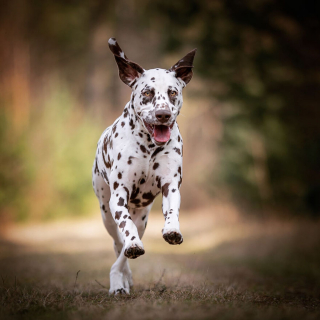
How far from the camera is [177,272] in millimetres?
8773

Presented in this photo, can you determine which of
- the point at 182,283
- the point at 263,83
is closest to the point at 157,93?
the point at 182,283

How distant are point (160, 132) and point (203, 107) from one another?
19.2 metres

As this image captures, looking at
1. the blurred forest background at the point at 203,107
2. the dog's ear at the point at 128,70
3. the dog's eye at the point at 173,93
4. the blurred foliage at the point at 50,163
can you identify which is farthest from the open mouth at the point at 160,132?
the blurred foliage at the point at 50,163

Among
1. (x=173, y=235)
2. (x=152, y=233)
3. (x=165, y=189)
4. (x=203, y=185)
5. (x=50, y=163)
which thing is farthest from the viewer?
(x=203, y=185)

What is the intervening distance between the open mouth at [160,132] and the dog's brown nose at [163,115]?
0.15 meters

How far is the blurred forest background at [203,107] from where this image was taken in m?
12.6

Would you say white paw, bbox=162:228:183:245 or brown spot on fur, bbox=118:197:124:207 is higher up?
brown spot on fur, bbox=118:197:124:207

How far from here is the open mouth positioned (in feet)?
16.1

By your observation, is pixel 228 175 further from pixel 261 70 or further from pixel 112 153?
pixel 112 153

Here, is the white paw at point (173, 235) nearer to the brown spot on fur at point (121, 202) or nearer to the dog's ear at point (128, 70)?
the brown spot on fur at point (121, 202)

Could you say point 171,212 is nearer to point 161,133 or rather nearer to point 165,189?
point 165,189

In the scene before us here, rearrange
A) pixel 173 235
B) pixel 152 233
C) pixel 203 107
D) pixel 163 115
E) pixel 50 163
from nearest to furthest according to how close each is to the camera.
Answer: pixel 173 235
pixel 163 115
pixel 152 233
pixel 50 163
pixel 203 107

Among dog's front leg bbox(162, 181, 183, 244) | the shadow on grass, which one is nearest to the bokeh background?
the shadow on grass

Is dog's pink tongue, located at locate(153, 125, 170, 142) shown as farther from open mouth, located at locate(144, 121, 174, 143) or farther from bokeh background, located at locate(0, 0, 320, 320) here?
bokeh background, located at locate(0, 0, 320, 320)
